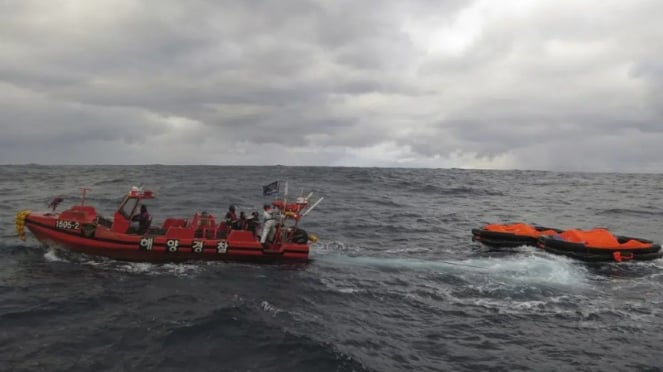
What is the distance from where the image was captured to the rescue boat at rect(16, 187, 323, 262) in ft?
57.0

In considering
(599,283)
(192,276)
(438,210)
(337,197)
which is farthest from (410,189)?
(192,276)

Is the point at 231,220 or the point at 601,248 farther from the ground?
the point at 231,220

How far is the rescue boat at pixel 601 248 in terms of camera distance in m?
20.4

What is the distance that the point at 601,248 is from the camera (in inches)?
803

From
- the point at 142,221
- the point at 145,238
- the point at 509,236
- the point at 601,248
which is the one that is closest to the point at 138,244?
the point at 145,238

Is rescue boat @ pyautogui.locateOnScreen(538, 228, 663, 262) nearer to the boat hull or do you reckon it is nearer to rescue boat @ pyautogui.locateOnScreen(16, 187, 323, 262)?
rescue boat @ pyautogui.locateOnScreen(16, 187, 323, 262)

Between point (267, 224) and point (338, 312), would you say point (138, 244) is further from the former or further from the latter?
point (338, 312)

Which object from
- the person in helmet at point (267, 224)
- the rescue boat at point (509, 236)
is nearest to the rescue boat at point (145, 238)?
the person in helmet at point (267, 224)

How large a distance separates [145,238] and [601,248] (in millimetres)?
Result: 19249

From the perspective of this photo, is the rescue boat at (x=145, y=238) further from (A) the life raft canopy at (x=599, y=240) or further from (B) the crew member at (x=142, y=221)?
(A) the life raft canopy at (x=599, y=240)

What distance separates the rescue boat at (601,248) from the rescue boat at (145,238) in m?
11.8

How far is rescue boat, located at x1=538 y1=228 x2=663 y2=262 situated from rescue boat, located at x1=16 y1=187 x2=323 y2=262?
1184cm

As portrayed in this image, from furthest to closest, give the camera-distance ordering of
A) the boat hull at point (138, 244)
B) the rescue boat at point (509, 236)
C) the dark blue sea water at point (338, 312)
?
the rescue boat at point (509, 236)
the boat hull at point (138, 244)
the dark blue sea water at point (338, 312)

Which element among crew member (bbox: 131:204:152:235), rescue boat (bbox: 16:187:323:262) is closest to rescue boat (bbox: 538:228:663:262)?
rescue boat (bbox: 16:187:323:262)
